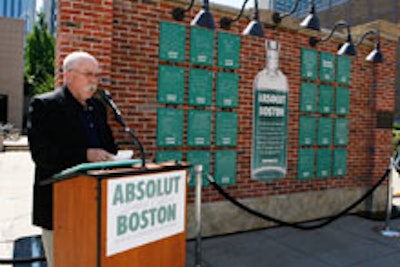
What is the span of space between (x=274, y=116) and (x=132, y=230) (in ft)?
13.4

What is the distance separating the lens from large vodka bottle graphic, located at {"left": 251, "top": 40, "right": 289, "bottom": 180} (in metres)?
5.97

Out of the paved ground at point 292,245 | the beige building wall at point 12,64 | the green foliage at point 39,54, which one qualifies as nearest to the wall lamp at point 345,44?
the paved ground at point 292,245

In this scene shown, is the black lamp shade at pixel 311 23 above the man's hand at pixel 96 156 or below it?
above

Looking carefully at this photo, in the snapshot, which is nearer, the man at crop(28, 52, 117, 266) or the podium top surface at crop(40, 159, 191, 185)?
the podium top surface at crop(40, 159, 191, 185)

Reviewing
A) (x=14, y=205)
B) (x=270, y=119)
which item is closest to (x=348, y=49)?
(x=270, y=119)

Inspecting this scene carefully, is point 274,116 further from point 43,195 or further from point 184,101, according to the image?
point 43,195

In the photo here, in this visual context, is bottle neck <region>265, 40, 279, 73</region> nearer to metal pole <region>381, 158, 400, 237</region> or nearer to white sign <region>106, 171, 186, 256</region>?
metal pole <region>381, 158, 400, 237</region>

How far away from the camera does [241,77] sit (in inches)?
229

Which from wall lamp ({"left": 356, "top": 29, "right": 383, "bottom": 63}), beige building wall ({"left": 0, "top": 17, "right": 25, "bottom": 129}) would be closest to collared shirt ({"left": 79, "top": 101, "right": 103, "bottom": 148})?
wall lamp ({"left": 356, "top": 29, "right": 383, "bottom": 63})

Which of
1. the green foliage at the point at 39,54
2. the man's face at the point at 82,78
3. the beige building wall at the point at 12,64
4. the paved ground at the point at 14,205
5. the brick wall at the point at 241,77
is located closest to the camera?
the man's face at the point at 82,78

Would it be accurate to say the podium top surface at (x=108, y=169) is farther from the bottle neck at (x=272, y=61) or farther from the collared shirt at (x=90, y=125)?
the bottle neck at (x=272, y=61)

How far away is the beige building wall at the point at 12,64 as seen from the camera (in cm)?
2905

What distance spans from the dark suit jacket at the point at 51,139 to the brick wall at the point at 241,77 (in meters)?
1.49

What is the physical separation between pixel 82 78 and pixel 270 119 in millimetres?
3750
